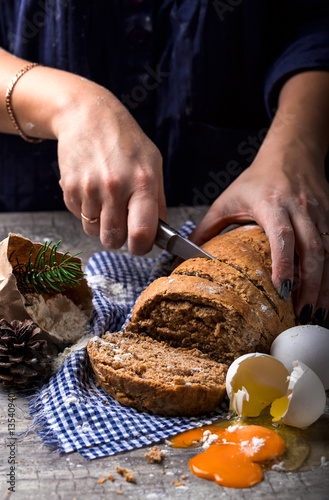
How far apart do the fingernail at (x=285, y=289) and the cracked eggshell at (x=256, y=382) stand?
0.32 m

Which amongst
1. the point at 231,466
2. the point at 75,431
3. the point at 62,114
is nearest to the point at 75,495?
the point at 75,431

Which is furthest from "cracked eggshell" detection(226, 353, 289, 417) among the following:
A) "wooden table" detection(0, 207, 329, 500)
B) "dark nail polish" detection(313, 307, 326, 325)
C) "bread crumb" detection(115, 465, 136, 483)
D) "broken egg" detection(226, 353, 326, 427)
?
"dark nail polish" detection(313, 307, 326, 325)

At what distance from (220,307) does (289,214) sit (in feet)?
1.47

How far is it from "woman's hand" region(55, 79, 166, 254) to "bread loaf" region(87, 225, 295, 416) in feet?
0.72

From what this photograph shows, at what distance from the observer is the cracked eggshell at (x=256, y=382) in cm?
142

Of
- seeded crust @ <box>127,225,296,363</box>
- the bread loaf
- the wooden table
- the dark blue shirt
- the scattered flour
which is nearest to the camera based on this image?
the wooden table

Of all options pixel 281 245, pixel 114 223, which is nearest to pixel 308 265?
pixel 281 245

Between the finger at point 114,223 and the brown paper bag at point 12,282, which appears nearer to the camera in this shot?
the brown paper bag at point 12,282

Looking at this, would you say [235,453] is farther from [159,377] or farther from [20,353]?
[20,353]

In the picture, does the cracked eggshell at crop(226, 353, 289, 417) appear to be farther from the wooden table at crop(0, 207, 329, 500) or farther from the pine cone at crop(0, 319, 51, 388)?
the pine cone at crop(0, 319, 51, 388)

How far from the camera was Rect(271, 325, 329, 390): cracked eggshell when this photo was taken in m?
1.52

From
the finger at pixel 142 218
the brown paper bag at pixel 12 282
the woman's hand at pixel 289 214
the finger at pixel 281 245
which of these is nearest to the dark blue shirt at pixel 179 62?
the woman's hand at pixel 289 214

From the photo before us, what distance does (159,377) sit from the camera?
151 cm

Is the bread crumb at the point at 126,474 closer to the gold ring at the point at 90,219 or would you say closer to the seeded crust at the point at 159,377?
the seeded crust at the point at 159,377
